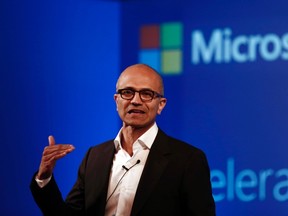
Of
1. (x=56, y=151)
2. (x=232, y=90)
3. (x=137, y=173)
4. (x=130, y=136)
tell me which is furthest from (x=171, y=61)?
(x=56, y=151)

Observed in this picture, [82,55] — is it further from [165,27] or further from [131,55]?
[165,27]

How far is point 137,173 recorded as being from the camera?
2094mm

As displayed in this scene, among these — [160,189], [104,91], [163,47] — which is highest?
[163,47]

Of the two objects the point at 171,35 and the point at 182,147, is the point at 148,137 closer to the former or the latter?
the point at 182,147

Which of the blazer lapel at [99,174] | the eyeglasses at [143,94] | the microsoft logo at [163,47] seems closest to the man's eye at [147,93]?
the eyeglasses at [143,94]

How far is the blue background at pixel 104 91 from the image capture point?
3889 mm

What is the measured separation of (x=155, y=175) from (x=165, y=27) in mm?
2394

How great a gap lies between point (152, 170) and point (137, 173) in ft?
0.22

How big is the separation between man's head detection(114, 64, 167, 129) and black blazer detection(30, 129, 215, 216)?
0.11 metres

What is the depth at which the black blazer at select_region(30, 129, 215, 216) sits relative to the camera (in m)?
Answer: 2.01

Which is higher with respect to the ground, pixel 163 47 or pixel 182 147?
pixel 163 47

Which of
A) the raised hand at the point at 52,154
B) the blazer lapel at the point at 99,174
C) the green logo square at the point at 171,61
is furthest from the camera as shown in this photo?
the green logo square at the point at 171,61

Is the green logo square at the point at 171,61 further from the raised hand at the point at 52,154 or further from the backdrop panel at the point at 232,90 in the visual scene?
the raised hand at the point at 52,154

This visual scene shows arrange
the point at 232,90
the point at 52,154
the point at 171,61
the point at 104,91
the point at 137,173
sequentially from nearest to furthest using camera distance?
the point at 52,154
the point at 137,173
the point at 232,90
the point at 171,61
the point at 104,91
